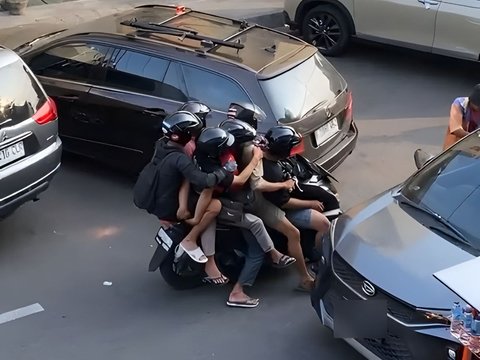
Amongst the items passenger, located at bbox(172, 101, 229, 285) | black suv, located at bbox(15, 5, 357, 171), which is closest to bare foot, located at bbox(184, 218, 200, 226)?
passenger, located at bbox(172, 101, 229, 285)

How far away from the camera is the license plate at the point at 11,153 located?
254 inches

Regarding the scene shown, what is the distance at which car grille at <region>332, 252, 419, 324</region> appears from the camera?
4.70 m

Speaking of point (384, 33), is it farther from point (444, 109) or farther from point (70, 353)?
point (70, 353)

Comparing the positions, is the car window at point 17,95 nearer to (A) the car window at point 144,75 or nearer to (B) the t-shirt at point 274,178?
(A) the car window at point 144,75

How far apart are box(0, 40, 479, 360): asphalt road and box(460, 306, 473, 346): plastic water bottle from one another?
207 centimetres

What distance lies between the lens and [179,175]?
588 centimetres

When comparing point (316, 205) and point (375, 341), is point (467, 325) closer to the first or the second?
point (375, 341)

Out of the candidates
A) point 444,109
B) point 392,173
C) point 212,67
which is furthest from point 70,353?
point 444,109

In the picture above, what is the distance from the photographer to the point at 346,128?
7914 millimetres

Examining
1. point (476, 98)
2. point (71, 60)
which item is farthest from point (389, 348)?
point (71, 60)

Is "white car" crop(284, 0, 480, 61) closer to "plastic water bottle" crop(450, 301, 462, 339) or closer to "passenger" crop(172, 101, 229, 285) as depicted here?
"passenger" crop(172, 101, 229, 285)

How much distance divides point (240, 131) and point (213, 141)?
303mm

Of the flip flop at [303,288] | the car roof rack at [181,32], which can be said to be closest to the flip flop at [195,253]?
the flip flop at [303,288]

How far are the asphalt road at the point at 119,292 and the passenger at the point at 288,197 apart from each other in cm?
47
